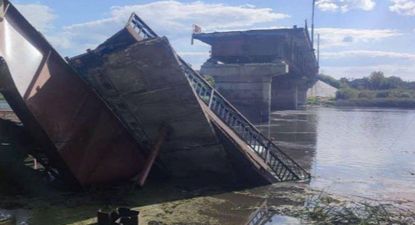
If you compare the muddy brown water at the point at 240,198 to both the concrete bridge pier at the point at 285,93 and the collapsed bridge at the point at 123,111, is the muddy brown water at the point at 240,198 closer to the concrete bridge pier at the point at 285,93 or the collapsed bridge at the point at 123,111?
the collapsed bridge at the point at 123,111

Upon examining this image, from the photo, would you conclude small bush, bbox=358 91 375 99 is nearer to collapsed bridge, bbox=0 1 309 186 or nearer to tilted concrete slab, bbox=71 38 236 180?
collapsed bridge, bbox=0 1 309 186

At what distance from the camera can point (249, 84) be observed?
33.3m

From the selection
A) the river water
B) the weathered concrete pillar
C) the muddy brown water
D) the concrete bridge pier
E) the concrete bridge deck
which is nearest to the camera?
the muddy brown water

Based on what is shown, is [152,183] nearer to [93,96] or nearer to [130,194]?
[130,194]

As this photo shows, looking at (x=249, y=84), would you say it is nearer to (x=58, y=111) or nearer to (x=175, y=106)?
(x=175, y=106)

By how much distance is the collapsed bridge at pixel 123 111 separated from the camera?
813cm

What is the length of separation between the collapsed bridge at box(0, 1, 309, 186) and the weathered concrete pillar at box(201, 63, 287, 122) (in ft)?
73.8

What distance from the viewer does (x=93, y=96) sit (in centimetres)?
905

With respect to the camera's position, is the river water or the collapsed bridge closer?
the collapsed bridge


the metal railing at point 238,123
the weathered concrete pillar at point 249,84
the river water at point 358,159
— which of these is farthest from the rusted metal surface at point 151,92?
the weathered concrete pillar at point 249,84

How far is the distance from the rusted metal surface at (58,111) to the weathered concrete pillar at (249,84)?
2388 cm

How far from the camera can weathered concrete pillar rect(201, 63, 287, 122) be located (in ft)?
108

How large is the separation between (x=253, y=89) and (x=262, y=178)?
75.9 feet

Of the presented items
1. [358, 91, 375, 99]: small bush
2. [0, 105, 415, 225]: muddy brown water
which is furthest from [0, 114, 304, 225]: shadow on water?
[358, 91, 375, 99]: small bush
